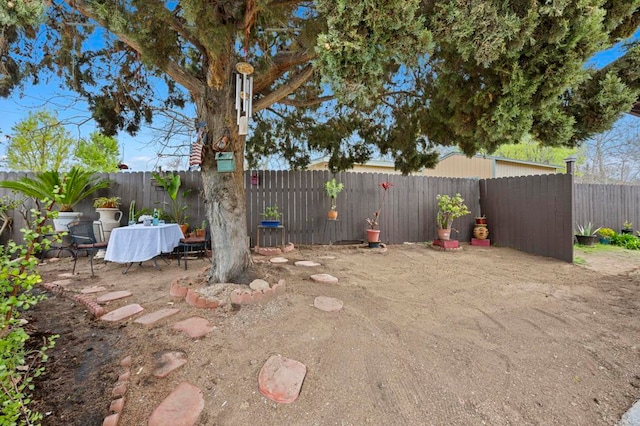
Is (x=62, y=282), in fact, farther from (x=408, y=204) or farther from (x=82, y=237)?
(x=408, y=204)

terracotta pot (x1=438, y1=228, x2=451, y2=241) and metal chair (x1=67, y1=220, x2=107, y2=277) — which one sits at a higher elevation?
metal chair (x1=67, y1=220, x2=107, y2=277)

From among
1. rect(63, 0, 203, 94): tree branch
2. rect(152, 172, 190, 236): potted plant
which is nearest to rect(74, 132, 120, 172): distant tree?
rect(152, 172, 190, 236): potted plant

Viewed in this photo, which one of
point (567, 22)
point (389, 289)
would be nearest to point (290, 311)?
point (389, 289)

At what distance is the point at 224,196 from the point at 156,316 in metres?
1.28

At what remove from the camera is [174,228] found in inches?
182

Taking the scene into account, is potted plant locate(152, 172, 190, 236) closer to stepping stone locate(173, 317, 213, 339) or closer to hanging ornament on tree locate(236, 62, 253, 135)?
hanging ornament on tree locate(236, 62, 253, 135)

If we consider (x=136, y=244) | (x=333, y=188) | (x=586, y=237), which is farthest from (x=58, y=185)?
(x=586, y=237)

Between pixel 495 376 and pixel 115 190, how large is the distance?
6961 millimetres

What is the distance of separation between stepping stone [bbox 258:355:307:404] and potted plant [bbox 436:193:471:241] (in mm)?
5219

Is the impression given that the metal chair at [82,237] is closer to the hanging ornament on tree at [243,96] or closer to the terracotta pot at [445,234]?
the hanging ornament on tree at [243,96]

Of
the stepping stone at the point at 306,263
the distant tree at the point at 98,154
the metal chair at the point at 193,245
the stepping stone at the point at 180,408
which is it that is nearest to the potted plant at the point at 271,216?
the metal chair at the point at 193,245

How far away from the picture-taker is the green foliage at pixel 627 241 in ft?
20.0

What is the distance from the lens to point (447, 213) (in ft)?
20.3

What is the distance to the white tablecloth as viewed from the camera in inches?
153
